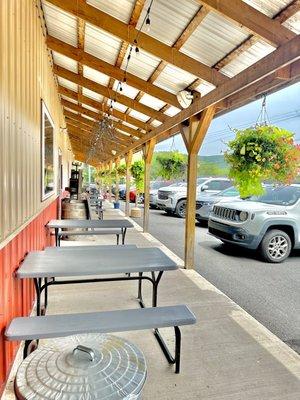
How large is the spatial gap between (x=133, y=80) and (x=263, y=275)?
12.8ft

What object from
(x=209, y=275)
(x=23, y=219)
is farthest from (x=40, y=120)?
(x=209, y=275)

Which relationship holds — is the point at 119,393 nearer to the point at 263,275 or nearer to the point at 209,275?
the point at 209,275

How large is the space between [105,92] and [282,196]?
420 cm

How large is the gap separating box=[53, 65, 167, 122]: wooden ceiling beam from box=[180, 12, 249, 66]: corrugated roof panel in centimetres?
257

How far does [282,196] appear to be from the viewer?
599 cm

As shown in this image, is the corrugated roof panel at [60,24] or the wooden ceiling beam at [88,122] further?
the wooden ceiling beam at [88,122]

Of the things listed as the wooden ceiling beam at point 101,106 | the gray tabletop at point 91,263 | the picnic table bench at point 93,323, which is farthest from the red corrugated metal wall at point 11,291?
the wooden ceiling beam at point 101,106

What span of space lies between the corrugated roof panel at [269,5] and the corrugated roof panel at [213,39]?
0.35 m

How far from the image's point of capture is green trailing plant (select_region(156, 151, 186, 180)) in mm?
11154

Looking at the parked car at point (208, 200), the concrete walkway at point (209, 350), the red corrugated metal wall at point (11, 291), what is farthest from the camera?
the parked car at point (208, 200)

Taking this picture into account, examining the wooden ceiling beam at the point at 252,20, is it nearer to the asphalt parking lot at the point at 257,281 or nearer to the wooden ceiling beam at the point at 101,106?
the asphalt parking lot at the point at 257,281

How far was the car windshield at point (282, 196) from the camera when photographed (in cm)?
575

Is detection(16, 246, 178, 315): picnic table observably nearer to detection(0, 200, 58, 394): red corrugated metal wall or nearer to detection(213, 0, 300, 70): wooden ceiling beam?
detection(0, 200, 58, 394): red corrugated metal wall

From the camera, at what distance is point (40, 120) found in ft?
12.6
